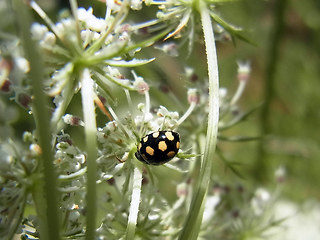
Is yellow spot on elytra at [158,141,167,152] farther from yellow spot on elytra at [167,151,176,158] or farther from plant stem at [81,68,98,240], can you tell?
plant stem at [81,68,98,240]

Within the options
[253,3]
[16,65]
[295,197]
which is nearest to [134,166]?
[16,65]

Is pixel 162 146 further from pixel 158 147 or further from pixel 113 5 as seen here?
pixel 113 5

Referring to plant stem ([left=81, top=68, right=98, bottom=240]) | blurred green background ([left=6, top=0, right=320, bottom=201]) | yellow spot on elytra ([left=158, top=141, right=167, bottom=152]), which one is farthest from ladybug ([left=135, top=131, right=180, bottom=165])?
blurred green background ([left=6, top=0, right=320, bottom=201])

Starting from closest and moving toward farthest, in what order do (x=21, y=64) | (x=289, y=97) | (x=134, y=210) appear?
(x=21, y=64)
(x=134, y=210)
(x=289, y=97)

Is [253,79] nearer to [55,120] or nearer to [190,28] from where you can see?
[190,28]

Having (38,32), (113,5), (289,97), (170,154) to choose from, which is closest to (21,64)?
(38,32)
